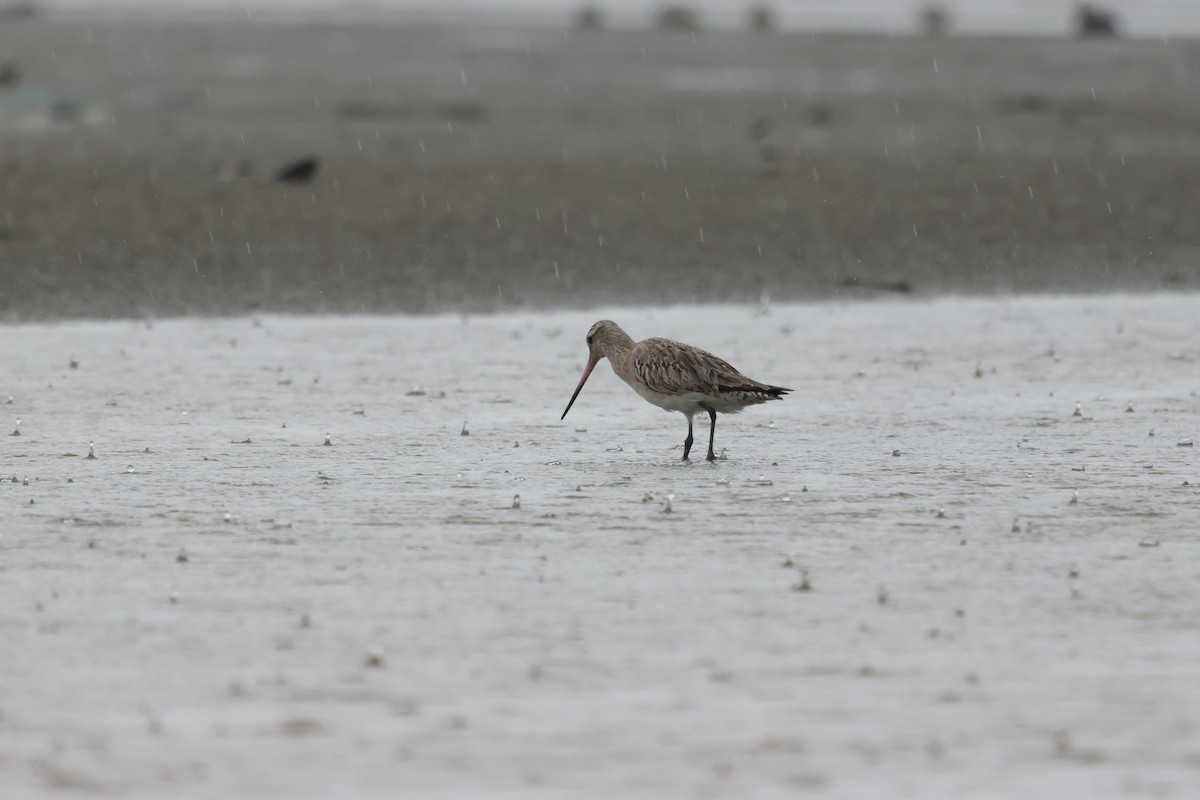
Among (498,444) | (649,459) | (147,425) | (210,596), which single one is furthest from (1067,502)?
(147,425)

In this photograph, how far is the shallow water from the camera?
5539 mm

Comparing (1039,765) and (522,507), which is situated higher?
(522,507)

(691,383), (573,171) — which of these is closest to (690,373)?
(691,383)

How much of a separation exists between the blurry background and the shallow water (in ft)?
15.2

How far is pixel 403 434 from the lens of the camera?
11.0 meters

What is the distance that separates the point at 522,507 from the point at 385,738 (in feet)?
10.9

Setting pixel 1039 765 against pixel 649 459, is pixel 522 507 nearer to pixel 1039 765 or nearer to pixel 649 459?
pixel 649 459

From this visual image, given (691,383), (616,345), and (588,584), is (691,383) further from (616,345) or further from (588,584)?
(588,584)

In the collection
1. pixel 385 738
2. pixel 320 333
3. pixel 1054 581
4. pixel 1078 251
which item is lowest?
pixel 385 738

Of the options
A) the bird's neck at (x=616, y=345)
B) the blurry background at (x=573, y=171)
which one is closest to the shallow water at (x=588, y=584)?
the bird's neck at (x=616, y=345)

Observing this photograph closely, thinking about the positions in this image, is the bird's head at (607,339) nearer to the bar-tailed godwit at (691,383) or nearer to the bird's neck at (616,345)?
the bird's neck at (616,345)

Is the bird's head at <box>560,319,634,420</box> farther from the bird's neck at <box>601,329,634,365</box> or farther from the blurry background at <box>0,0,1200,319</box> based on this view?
Result: the blurry background at <box>0,0,1200,319</box>

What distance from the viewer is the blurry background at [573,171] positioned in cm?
1805

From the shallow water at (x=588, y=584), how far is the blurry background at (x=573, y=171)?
4648mm
